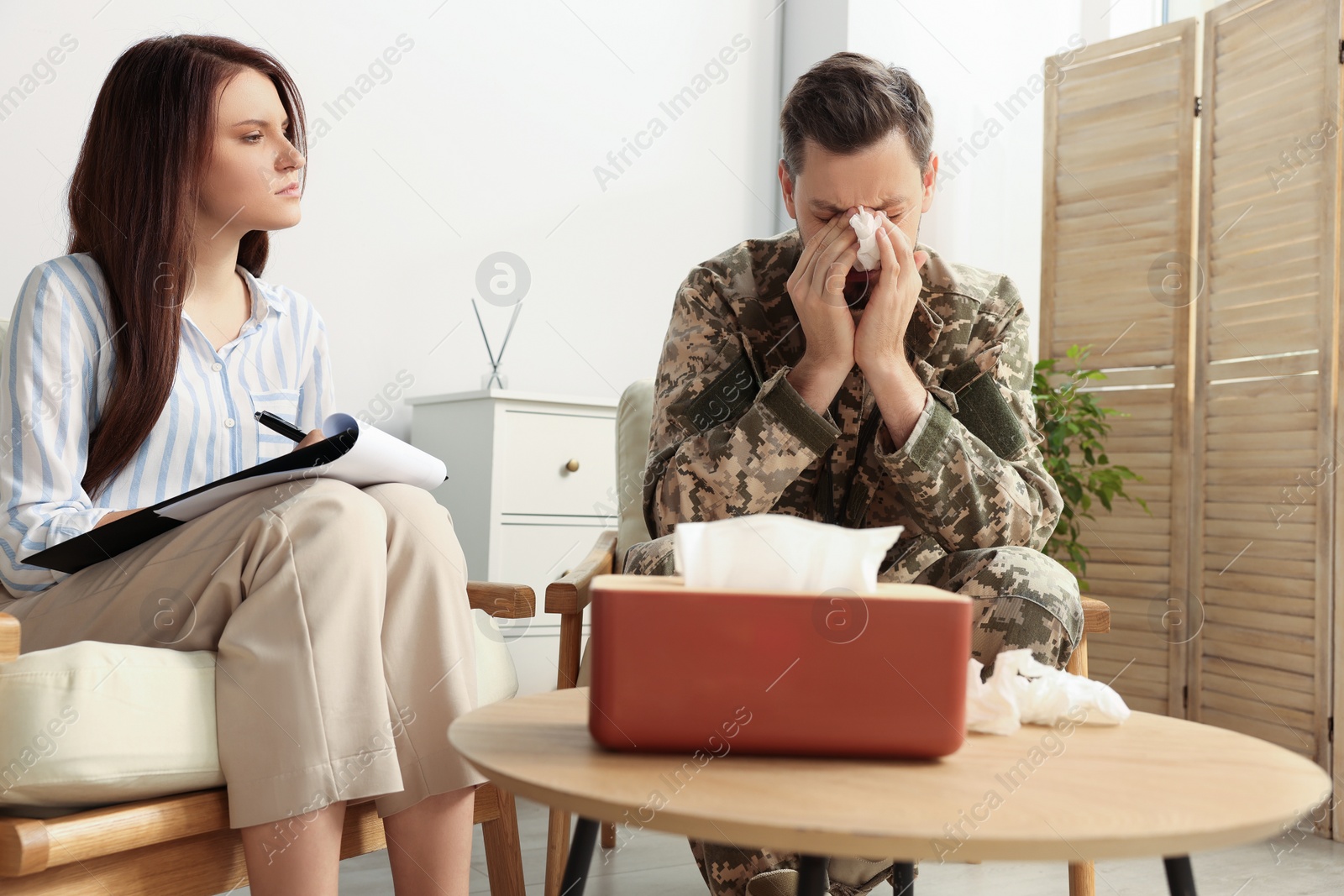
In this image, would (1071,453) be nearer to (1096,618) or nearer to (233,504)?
(1096,618)

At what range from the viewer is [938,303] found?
1541 millimetres

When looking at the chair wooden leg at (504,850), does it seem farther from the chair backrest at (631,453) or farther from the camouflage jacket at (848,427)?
the chair backrest at (631,453)

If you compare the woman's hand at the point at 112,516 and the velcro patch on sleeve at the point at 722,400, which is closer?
the woman's hand at the point at 112,516

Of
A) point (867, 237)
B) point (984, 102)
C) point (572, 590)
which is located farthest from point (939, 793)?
point (984, 102)

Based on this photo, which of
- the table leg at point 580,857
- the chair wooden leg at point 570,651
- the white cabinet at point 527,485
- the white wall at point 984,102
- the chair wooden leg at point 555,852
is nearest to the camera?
the table leg at point 580,857

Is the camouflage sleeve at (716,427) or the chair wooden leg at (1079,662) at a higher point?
the camouflage sleeve at (716,427)

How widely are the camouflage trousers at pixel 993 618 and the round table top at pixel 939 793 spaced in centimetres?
38

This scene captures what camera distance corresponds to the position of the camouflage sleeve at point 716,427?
4.31 feet

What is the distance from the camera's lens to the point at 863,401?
1522mm

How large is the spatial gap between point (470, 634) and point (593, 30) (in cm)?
254

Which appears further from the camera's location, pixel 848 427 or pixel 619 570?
pixel 619 570

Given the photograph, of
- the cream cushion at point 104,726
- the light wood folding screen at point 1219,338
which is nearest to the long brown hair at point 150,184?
the cream cushion at point 104,726

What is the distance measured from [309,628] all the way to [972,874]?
4.94ft

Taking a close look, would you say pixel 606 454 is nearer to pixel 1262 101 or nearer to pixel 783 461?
pixel 783 461
